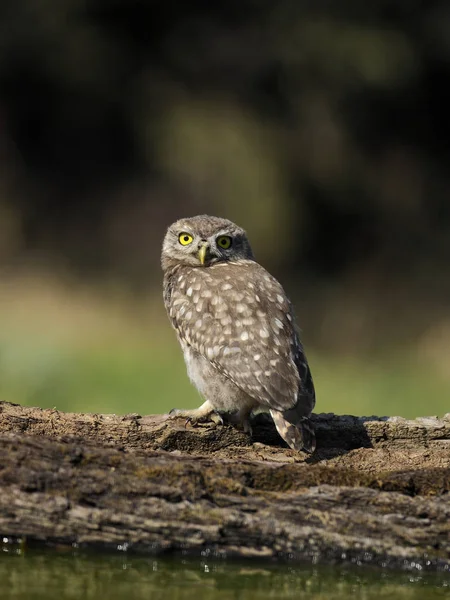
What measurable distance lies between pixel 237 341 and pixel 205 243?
37.0 inches

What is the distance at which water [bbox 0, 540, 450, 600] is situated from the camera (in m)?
3.73

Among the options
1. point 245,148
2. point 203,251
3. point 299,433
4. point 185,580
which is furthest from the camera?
point 245,148

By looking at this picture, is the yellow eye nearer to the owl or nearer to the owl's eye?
the owl

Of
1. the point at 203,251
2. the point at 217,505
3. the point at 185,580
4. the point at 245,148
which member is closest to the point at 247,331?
the point at 203,251

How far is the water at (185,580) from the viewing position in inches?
147

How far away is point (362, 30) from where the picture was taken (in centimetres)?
1680

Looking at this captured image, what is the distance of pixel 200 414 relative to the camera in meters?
5.26

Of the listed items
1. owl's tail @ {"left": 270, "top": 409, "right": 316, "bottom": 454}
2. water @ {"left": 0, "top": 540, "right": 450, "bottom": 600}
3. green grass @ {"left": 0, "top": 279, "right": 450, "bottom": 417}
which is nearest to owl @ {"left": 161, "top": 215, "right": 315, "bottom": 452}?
owl's tail @ {"left": 270, "top": 409, "right": 316, "bottom": 454}

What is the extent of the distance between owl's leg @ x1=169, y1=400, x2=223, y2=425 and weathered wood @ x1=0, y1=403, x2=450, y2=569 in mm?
843

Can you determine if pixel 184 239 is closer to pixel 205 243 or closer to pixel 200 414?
pixel 205 243

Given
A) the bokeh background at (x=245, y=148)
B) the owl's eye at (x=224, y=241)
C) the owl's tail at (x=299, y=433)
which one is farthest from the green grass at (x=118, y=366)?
the owl's tail at (x=299, y=433)

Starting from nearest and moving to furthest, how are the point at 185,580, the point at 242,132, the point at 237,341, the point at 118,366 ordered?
the point at 185,580 → the point at 237,341 → the point at 118,366 → the point at 242,132

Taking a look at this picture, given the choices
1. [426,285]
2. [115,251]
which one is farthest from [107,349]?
[426,285]

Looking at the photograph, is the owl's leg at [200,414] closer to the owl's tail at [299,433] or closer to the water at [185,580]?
the owl's tail at [299,433]
